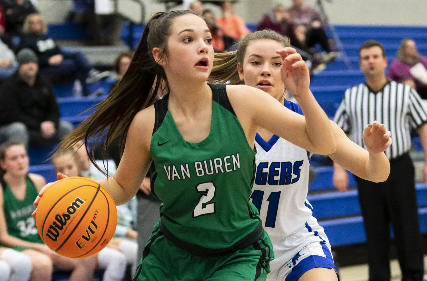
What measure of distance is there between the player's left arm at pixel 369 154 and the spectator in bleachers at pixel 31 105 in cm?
407

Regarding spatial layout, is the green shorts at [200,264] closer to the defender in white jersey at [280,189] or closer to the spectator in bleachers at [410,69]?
the defender in white jersey at [280,189]

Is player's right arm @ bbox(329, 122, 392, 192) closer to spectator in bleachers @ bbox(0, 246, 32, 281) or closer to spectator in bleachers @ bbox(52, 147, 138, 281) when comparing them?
spectator in bleachers @ bbox(52, 147, 138, 281)

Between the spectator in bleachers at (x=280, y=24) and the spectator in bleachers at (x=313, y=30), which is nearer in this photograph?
the spectator in bleachers at (x=280, y=24)

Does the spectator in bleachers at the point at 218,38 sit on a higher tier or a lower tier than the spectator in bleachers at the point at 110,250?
higher

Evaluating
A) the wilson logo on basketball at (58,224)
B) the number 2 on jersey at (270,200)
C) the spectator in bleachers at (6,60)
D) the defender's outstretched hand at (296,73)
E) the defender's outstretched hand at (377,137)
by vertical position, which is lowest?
the spectator in bleachers at (6,60)

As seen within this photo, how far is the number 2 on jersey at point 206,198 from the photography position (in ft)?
6.85

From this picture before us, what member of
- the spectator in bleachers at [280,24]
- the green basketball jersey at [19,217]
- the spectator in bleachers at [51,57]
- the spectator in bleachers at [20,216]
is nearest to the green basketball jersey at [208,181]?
the spectator in bleachers at [20,216]

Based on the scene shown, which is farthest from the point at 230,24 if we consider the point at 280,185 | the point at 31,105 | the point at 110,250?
the point at 280,185

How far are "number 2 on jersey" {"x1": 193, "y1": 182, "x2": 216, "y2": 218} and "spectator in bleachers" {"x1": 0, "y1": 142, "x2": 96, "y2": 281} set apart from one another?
264cm

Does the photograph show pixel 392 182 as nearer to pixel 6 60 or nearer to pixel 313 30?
pixel 6 60

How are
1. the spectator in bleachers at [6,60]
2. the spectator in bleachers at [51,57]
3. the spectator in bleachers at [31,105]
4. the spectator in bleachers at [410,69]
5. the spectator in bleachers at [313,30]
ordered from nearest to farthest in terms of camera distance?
the spectator in bleachers at [31,105] < the spectator in bleachers at [6,60] < the spectator in bleachers at [51,57] < the spectator in bleachers at [410,69] < the spectator in bleachers at [313,30]

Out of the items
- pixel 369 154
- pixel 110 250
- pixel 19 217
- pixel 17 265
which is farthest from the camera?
pixel 110 250

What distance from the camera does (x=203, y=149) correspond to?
2.09 metres

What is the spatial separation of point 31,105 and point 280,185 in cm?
404
